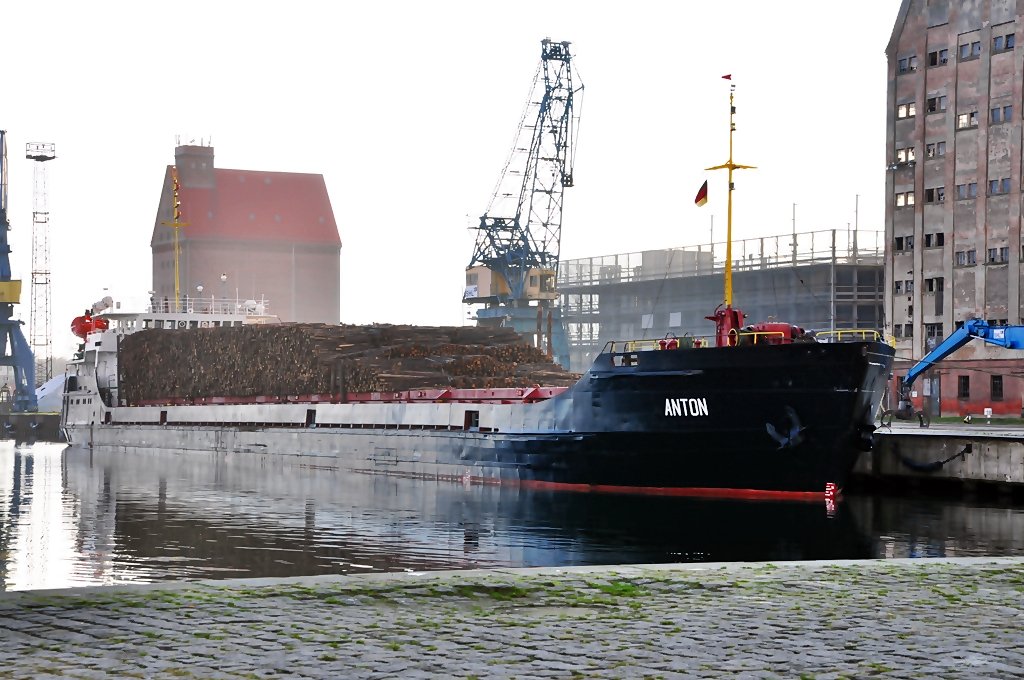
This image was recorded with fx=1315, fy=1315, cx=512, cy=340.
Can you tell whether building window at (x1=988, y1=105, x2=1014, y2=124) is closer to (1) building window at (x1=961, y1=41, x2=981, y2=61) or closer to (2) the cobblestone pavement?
(1) building window at (x1=961, y1=41, x2=981, y2=61)

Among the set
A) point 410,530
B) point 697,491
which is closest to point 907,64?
point 697,491

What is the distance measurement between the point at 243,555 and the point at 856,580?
487 inches

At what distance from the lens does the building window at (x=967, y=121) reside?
80312 mm

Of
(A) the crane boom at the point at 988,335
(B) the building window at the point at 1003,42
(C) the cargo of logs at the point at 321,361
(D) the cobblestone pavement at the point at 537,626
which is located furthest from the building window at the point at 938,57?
(D) the cobblestone pavement at the point at 537,626

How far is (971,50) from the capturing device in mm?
80625

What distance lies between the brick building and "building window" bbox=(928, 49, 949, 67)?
0.21 feet

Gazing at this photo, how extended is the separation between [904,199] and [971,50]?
1066 centimetres

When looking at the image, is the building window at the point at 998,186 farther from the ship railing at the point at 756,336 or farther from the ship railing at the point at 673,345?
the ship railing at the point at 756,336

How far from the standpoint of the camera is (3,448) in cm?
8369

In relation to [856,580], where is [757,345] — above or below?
above

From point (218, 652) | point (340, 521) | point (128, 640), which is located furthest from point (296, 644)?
point (340, 521)

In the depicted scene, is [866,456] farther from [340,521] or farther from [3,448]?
[3,448]

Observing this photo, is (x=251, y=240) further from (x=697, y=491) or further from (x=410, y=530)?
(x=410, y=530)

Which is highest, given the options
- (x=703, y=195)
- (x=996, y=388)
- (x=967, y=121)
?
(x=967, y=121)
